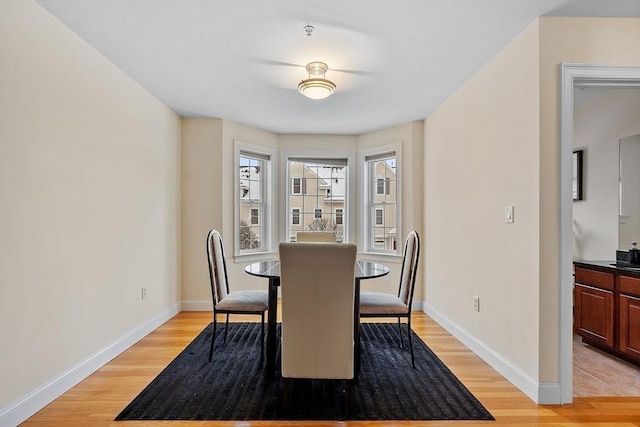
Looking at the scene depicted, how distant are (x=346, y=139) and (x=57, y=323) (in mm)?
4118

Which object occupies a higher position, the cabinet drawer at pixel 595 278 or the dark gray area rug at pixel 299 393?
the cabinet drawer at pixel 595 278

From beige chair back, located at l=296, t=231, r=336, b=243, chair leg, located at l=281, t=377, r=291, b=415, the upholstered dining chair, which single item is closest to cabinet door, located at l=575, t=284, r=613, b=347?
beige chair back, located at l=296, t=231, r=336, b=243

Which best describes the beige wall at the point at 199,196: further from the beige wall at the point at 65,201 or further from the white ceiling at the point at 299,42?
the beige wall at the point at 65,201

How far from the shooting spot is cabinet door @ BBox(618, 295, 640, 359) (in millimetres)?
2758

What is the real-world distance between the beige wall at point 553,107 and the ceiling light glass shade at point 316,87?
4.94 ft

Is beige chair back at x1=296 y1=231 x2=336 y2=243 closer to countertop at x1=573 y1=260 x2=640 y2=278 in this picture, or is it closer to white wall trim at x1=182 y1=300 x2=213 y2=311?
white wall trim at x1=182 y1=300 x2=213 y2=311

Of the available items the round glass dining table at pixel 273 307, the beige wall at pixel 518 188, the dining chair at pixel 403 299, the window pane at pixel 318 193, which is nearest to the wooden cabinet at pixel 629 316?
the beige wall at pixel 518 188

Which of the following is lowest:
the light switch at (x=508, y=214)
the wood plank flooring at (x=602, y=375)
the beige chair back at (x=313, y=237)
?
the wood plank flooring at (x=602, y=375)

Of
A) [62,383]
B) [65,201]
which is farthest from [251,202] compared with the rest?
[62,383]

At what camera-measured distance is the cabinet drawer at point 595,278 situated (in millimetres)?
2997

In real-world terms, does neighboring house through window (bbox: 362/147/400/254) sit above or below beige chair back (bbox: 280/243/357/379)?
above

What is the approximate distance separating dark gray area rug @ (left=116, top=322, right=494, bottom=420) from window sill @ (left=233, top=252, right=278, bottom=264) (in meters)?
1.76

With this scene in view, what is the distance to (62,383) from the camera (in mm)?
2383

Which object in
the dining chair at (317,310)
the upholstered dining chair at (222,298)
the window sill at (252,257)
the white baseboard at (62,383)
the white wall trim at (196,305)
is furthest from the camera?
the window sill at (252,257)
